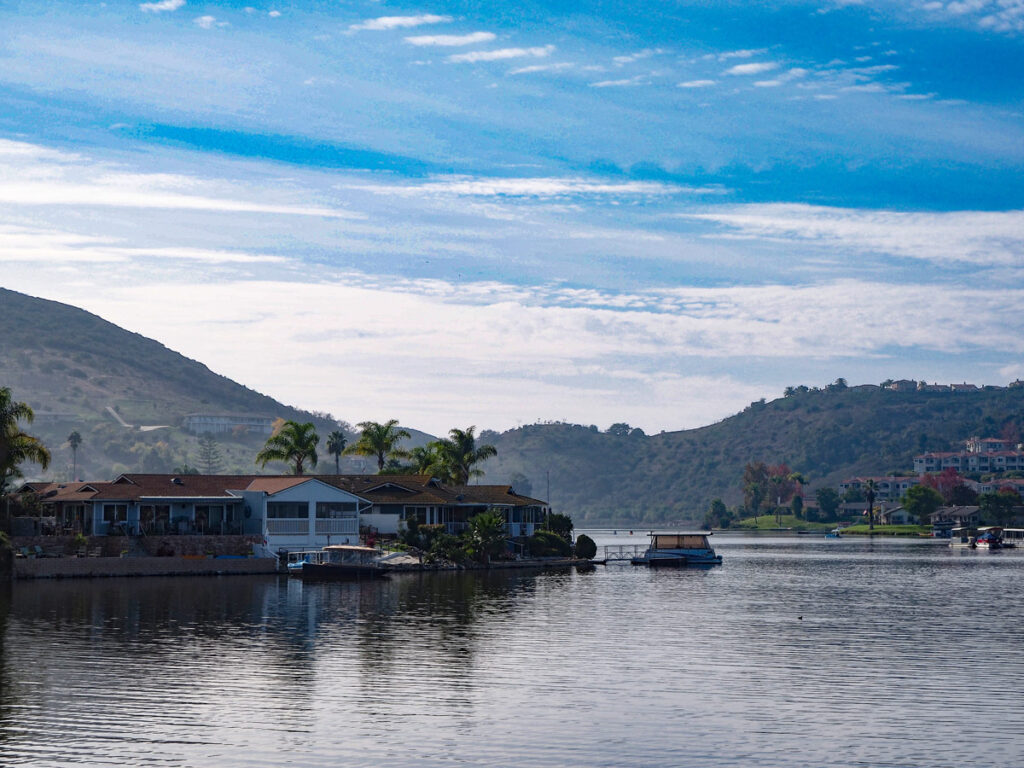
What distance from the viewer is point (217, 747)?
93.9ft

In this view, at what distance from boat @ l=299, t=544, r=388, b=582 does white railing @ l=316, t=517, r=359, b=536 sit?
5738 millimetres

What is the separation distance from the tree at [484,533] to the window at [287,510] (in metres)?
14.1

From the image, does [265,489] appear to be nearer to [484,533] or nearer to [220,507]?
[220,507]

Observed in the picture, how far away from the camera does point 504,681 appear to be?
38.4m

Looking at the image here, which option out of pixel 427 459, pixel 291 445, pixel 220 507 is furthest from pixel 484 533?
pixel 427 459

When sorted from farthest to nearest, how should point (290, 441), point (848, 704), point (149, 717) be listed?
point (290, 441), point (848, 704), point (149, 717)

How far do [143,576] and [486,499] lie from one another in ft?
112

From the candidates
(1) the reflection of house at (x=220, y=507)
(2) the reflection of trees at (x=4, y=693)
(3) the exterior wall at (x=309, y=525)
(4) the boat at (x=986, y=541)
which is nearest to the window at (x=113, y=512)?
(1) the reflection of house at (x=220, y=507)

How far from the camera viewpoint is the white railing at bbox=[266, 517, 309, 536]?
9712cm

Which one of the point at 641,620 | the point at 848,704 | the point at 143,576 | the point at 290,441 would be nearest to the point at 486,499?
the point at 290,441

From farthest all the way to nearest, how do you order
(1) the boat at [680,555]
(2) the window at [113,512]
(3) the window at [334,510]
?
(1) the boat at [680,555], (3) the window at [334,510], (2) the window at [113,512]

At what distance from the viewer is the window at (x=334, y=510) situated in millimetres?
98938

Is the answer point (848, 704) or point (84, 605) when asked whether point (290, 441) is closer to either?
point (84, 605)

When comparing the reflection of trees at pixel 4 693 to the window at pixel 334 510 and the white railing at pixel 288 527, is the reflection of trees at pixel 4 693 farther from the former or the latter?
the window at pixel 334 510
